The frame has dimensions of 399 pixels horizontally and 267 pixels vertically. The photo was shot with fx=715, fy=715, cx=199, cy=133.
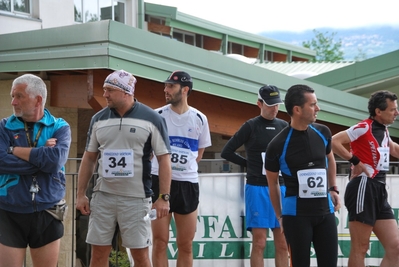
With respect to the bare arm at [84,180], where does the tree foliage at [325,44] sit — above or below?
above

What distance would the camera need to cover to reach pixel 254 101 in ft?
41.4

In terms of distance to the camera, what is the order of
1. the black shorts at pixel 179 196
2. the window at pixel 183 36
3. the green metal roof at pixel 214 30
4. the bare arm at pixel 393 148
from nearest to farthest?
the black shorts at pixel 179 196
the bare arm at pixel 393 148
the green metal roof at pixel 214 30
the window at pixel 183 36

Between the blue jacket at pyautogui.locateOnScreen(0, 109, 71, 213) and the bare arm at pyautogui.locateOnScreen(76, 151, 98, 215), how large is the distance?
2.00ft

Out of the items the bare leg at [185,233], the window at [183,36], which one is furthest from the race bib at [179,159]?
the window at [183,36]

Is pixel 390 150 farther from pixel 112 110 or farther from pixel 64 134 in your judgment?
pixel 64 134

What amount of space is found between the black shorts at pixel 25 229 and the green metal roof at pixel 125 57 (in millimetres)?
4606

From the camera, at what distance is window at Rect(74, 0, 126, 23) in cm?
1776

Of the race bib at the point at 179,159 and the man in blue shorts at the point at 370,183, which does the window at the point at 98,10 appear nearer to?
the race bib at the point at 179,159

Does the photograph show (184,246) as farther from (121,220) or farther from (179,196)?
(121,220)

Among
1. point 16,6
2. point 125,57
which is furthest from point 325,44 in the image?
point 125,57

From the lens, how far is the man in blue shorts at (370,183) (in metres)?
7.68

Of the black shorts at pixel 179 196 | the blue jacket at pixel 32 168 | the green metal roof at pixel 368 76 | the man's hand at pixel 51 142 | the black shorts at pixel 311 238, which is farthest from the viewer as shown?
the green metal roof at pixel 368 76

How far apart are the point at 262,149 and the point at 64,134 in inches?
118

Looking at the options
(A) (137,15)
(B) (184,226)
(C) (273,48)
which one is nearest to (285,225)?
(B) (184,226)
